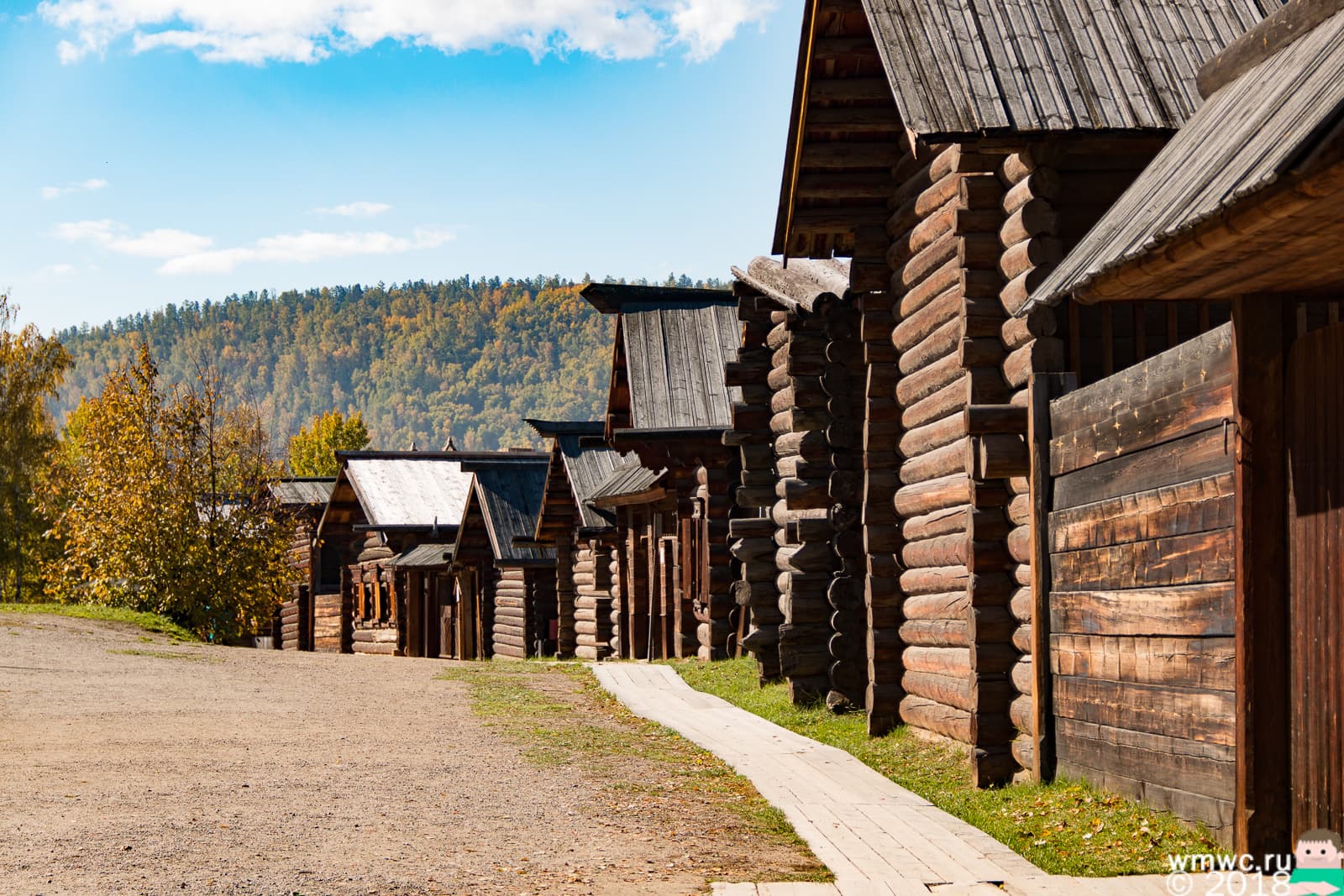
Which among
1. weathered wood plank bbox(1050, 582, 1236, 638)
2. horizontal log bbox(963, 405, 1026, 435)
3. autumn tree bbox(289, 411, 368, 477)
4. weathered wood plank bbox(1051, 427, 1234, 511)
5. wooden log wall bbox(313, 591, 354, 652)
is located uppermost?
autumn tree bbox(289, 411, 368, 477)

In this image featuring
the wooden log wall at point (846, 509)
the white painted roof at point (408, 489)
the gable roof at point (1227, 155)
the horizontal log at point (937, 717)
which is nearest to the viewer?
the gable roof at point (1227, 155)

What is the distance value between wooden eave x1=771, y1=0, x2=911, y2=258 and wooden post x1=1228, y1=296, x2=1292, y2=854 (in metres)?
5.77

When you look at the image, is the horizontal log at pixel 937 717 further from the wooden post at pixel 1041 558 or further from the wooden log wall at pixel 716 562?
the wooden log wall at pixel 716 562

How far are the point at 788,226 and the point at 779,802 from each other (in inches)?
245

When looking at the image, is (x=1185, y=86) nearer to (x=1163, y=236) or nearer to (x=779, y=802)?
(x=1163, y=236)

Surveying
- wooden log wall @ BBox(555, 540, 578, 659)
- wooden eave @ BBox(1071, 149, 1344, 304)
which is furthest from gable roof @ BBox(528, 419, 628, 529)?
wooden eave @ BBox(1071, 149, 1344, 304)

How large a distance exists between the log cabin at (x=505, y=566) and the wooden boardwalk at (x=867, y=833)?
828 inches

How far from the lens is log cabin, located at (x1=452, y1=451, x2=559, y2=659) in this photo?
34.7m

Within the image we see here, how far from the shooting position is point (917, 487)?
1212 cm

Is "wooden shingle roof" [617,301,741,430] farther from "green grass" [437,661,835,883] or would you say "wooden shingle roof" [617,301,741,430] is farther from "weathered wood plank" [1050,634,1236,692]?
"weathered wood plank" [1050,634,1236,692]

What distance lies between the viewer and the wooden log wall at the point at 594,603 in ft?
101

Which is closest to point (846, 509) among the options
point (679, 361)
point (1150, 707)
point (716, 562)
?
point (716, 562)

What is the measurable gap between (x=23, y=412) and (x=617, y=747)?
37.8m

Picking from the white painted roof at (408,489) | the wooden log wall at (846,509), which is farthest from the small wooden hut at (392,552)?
the wooden log wall at (846,509)
